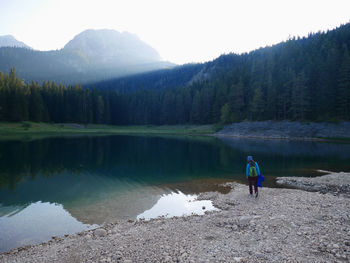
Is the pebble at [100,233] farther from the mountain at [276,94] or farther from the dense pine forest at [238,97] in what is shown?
the mountain at [276,94]

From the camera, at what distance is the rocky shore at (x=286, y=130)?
61.1 m

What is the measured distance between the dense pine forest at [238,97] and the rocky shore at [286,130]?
4239mm

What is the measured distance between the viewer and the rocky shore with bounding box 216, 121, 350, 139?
→ 61097 millimetres

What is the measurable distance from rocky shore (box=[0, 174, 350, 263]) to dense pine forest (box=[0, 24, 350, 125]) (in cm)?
6842

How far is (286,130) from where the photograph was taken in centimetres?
7231

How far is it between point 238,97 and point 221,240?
321 feet

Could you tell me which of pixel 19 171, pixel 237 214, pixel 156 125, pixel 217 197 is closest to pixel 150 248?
pixel 237 214

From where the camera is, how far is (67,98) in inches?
4754

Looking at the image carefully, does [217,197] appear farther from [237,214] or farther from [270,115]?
[270,115]

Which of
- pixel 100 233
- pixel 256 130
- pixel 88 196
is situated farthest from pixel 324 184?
pixel 256 130

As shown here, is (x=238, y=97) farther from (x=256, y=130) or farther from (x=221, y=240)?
(x=221, y=240)

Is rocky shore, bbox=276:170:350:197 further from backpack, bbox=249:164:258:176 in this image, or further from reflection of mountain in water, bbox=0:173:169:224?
reflection of mountain in water, bbox=0:173:169:224

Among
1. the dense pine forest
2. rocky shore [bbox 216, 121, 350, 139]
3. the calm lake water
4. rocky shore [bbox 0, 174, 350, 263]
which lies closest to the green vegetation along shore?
the dense pine forest

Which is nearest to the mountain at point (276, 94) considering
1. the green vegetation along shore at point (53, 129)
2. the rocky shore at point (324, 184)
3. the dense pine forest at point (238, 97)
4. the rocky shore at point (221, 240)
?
the dense pine forest at point (238, 97)
